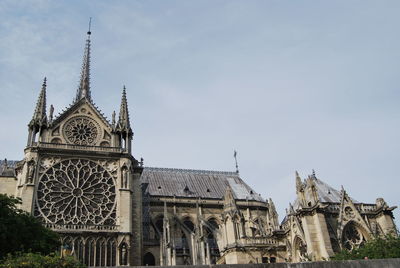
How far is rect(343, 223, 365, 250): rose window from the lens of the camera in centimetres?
2641

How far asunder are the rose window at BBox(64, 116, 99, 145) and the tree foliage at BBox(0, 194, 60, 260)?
11670mm

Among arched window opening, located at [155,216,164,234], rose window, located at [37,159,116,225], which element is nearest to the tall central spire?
rose window, located at [37,159,116,225]

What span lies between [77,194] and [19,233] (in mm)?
9479

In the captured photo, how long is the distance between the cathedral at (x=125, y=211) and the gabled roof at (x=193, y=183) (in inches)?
160

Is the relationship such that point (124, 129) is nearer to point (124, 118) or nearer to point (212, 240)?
point (124, 118)

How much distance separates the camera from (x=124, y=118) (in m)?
36.0

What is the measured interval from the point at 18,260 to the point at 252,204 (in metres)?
34.0

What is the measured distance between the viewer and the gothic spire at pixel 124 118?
35375 mm

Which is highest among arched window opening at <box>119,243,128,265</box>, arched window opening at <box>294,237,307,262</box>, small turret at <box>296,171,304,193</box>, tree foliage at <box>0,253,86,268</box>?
small turret at <box>296,171,304,193</box>

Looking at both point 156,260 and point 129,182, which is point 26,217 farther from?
point 156,260

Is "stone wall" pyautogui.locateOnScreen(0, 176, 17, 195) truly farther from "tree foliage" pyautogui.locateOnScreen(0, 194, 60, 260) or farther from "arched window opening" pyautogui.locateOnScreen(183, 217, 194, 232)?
"arched window opening" pyautogui.locateOnScreen(183, 217, 194, 232)

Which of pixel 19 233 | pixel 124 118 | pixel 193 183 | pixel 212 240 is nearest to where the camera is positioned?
pixel 19 233

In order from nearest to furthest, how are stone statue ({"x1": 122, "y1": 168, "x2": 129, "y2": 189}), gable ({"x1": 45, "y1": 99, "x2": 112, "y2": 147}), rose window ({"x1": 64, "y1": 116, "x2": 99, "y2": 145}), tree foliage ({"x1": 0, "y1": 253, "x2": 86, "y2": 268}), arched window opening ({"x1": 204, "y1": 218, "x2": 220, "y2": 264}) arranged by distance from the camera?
tree foliage ({"x1": 0, "y1": 253, "x2": 86, "y2": 268}), arched window opening ({"x1": 204, "y1": 218, "x2": 220, "y2": 264}), stone statue ({"x1": 122, "y1": 168, "x2": 129, "y2": 189}), gable ({"x1": 45, "y1": 99, "x2": 112, "y2": 147}), rose window ({"x1": 64, "y1": 116, "x2": 99, "y2": 145})

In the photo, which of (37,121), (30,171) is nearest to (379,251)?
(30,171)
